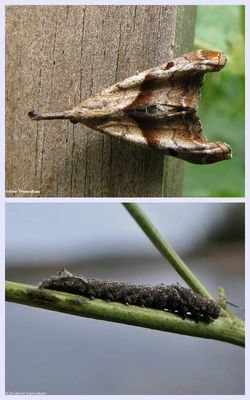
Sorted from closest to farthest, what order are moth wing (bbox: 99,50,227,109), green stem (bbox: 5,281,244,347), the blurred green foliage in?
green stem (bbox: 5,281,244,347) < moth wing (bbox: 99,50,227,109) < the blurred green foliage

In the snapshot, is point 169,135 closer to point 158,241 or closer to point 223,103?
point 158,241

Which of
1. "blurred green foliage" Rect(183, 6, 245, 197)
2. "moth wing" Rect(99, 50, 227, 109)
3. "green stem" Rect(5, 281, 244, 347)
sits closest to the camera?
"green stem" Rect(5, 281, 244, 347)

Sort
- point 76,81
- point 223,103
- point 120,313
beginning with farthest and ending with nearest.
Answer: point 223,103 < point 76,81 < point 120,313

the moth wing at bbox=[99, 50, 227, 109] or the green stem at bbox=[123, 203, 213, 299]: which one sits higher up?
the moth wing at bbox=[99, 50, 227, 109]

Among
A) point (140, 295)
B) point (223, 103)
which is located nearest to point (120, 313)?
point (140, 295)

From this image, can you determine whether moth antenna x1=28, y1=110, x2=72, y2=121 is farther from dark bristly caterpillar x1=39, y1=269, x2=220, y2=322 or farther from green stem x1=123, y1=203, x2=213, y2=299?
dark bristly caterpillar x1=39, y1=269, x2=220, y2=322

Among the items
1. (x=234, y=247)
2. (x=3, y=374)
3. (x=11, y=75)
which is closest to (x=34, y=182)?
(x=11, y=75)

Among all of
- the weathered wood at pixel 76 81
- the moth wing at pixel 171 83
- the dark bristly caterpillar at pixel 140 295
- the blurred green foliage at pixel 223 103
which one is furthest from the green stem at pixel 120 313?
the blurred green foliage at pixel 223 103

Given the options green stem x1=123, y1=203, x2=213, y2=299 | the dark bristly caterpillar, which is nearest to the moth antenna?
green stem x1=123, y1=203, x2=213, y2=299
